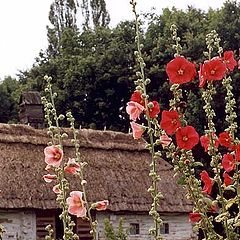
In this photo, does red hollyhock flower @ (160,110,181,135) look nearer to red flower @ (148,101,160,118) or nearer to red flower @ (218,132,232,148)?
red flower @ (148,101,160,118)

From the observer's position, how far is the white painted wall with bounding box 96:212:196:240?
1794 centimetres

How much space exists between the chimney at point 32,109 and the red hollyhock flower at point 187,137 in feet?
57.8

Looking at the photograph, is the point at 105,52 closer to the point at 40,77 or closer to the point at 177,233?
the point at 40,77

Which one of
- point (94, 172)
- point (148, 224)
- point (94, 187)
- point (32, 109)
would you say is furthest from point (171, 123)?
point (32, 109)

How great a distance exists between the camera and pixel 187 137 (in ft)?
9.32

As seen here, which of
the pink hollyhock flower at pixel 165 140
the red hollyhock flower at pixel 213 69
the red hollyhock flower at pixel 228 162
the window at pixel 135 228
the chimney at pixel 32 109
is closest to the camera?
the pink hollyhock flower at pixel 165 140

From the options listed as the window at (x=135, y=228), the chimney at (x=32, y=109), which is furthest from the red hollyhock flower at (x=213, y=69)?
the chimney at (x=32, y=109)

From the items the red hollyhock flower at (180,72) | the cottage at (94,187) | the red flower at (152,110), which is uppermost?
the cottage at (94,187)

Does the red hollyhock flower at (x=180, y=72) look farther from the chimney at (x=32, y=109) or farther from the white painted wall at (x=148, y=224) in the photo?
the chimney at (x=32, y=109)

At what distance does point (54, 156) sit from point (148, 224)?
15805mm

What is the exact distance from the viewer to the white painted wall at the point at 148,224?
17938mm

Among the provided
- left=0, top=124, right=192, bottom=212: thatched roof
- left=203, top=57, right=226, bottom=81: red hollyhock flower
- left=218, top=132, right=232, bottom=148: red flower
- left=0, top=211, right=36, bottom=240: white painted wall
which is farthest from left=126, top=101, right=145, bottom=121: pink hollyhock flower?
left=0, top=211, right=36, bottom=240: white painted wall

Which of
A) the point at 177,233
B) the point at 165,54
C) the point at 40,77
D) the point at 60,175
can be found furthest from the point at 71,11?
the point at 60,175

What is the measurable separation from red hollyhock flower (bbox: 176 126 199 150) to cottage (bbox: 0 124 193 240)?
1365 cm
